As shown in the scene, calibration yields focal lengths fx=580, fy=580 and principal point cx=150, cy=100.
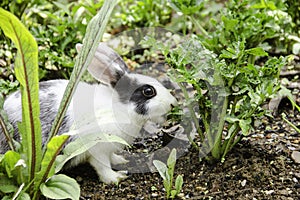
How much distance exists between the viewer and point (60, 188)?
2.42 metres

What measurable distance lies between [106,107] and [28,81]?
0.62 metres

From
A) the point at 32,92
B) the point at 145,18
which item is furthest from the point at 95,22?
the point at 145,18

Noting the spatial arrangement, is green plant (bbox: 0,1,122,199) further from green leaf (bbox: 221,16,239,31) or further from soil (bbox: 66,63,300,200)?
green leaf (bbox: 221,16,239,31)

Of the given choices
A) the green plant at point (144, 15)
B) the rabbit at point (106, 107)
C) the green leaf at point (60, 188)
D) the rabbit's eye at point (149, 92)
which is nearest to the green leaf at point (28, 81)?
the green leaf at point (60, 188)

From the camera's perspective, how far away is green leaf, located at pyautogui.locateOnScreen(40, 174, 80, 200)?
2361 mm

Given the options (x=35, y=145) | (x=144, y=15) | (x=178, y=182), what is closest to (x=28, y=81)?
(x=35, y=145)

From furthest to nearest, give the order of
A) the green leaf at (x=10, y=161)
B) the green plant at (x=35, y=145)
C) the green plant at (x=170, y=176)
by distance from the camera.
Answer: the green plant at (x=170, y=176) < the green leaf at (x=10, y=161) < the green plant at (x=35, y=145)

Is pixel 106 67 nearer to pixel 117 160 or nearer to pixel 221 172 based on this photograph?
pixel 117 160

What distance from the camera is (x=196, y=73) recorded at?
2.70m

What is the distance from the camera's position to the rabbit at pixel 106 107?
2.88 metres

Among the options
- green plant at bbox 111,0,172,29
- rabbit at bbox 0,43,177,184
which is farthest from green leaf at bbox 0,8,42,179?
green plant at bbox 111,0,172,29

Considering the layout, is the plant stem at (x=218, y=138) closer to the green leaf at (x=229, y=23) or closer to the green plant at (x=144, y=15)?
the green leaf at (x=229, y=23)

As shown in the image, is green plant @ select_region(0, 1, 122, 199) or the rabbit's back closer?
green plant @ select_region(0, 1, 122, 199)

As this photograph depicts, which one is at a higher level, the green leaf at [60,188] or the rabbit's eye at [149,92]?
the rabbit's eye at [149,92]
